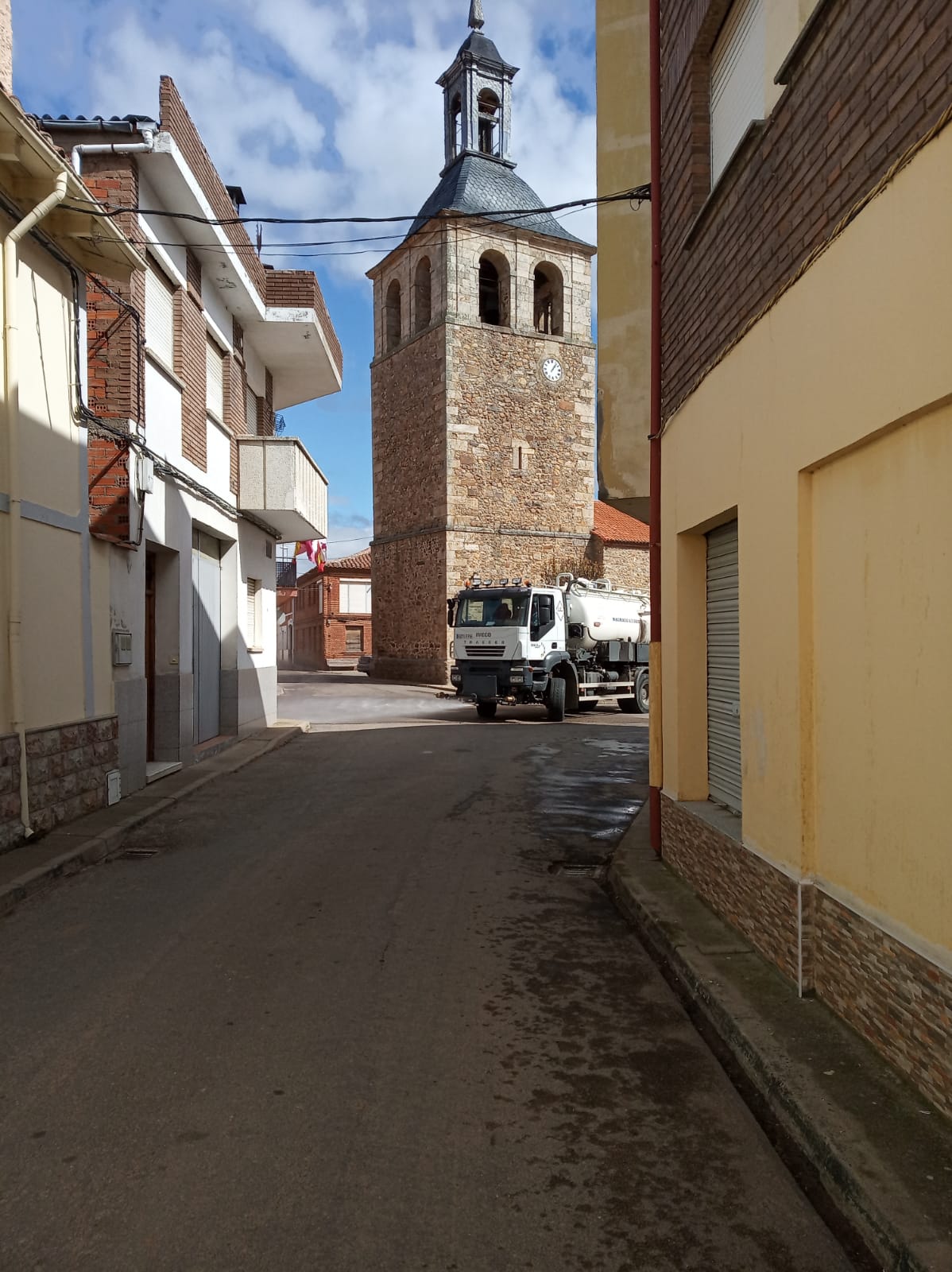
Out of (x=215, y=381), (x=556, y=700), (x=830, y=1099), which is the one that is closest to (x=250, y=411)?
(x=215, y=381)

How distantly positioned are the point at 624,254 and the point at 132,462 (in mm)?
5227

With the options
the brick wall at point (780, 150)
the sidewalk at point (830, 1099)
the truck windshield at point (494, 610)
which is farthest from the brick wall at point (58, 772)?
the truck windshield at point (494, 610)

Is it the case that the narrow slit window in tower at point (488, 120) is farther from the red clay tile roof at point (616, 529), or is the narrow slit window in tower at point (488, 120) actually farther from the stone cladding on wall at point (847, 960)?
the stone cladding on wall at point (847, 960)

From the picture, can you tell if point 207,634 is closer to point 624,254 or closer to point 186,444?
point 186,444

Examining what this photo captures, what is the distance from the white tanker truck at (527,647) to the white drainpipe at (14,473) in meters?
13.0

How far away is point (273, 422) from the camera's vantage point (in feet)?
62.5

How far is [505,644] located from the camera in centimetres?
2003

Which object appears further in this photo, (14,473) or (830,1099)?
(14,473)

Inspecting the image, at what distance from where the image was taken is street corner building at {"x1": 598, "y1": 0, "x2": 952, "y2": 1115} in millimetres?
3188

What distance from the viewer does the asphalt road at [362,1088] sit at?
260 centimetres

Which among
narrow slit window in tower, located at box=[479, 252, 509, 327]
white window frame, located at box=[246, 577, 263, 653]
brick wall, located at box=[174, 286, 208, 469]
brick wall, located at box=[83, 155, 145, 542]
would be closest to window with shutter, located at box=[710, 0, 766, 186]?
brick wall, located at box=[83, 155, 145, 542]

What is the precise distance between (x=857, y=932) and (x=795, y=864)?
60 cm

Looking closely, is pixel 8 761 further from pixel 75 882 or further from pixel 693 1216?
pixel 693 1216

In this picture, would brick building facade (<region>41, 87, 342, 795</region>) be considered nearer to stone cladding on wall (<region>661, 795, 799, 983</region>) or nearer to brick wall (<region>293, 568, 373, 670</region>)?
stone cladding on wall (<region>661, 795, 799, 983</region>)
